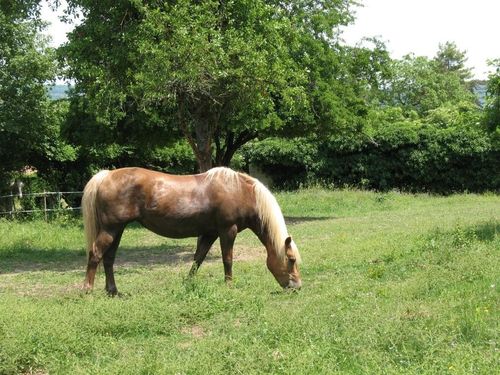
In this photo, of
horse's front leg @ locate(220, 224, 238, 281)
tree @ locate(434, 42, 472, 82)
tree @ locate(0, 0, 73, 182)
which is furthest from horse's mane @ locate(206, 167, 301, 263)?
tree @ locate(434, 42, 472, 82)

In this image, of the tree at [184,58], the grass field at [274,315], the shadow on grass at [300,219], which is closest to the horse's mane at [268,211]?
the grass field at [274,315]

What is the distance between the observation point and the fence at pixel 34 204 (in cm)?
1930

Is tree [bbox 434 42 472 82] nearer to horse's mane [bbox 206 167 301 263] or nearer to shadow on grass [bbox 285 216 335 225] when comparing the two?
shadow on grass [bbox 285 216 335 225]

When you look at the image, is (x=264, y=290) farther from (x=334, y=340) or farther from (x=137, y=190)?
(x=334, y=340)

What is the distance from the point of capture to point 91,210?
8898 mm

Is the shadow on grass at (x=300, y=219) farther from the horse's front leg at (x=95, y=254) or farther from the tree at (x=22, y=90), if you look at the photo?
the horse's front leg at (x=95, y=254)

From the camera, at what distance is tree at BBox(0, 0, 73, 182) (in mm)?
19438

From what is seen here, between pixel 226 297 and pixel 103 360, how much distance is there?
95.5 inches

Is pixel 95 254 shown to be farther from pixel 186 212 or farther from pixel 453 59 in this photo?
pixel 453 59

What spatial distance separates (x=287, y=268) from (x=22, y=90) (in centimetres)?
1412

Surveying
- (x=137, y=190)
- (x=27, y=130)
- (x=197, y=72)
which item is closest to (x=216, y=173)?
(x=137, y=190)

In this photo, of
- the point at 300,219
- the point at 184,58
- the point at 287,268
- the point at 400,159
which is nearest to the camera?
the point at 287,268

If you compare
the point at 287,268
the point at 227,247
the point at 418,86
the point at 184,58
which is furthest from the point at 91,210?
the point at 418,86

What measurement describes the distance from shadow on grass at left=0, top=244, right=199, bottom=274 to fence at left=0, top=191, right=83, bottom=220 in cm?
487
